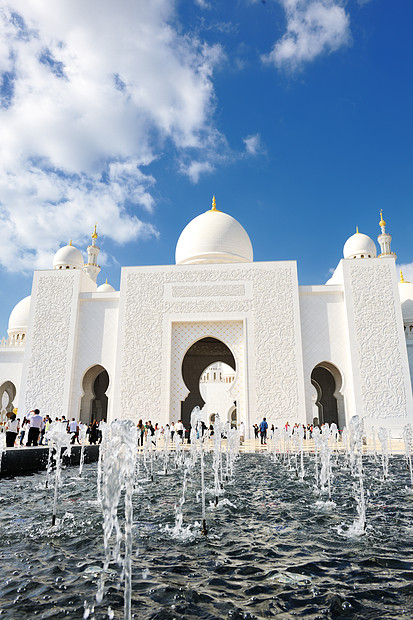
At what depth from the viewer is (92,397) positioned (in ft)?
39.5

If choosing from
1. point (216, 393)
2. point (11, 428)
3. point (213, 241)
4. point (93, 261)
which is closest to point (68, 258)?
point (93, 261)

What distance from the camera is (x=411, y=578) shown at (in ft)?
5.44

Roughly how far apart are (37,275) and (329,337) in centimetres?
806

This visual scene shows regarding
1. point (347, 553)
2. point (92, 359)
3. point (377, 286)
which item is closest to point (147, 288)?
point (92, 359)

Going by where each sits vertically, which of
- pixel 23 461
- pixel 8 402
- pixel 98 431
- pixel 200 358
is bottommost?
pixel 23 461

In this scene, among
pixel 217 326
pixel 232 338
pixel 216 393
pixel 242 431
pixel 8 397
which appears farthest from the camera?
pixel 216 393

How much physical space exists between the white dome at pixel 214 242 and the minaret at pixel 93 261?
351cm

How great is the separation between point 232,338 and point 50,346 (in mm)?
4746

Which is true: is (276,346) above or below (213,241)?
below

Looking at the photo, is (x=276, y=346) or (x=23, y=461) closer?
(x=23, y=461)

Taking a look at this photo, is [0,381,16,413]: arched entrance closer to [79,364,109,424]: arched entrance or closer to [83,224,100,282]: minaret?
[79,364,109,424]: arched entrance

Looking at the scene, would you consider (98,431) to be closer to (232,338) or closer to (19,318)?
(232,338)

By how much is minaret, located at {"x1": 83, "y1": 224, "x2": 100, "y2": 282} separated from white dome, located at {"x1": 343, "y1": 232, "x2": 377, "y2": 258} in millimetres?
9107

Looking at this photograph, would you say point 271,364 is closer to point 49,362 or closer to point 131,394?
point 131,394
